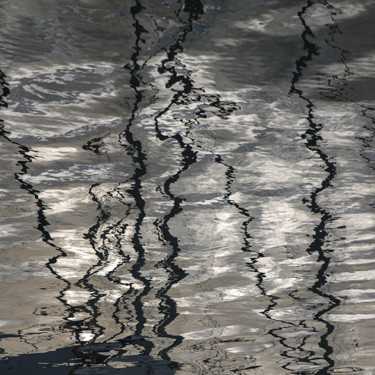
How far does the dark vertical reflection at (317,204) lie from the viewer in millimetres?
4000

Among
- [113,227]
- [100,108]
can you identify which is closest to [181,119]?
[100,108]

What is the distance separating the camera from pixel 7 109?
13.3 ft

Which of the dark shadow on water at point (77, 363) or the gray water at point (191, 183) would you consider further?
the gray water at point (191, 183)

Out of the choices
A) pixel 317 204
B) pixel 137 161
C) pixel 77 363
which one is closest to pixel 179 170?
pixel 137 161

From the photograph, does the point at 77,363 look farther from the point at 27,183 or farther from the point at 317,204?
the point at 317,204

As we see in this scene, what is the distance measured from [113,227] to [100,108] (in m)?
0.77

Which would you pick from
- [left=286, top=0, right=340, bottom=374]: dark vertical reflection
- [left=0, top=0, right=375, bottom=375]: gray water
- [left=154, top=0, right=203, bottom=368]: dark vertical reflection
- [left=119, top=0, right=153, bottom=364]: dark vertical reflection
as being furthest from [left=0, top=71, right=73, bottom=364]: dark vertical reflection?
[left=286, top=0, right=340, bottom=374]: dark vertical reflection

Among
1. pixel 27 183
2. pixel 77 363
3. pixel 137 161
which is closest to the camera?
pixel 77 363

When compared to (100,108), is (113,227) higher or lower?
lower

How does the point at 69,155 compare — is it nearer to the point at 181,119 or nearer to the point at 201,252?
the point at 181,119

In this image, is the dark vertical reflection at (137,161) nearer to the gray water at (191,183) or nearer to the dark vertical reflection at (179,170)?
the gray water at (191,183)

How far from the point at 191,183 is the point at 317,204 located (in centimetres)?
83

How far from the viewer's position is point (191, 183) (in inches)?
165

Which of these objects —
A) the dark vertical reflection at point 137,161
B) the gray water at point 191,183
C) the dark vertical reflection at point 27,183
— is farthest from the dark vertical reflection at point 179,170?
the dark vertical reflection at point 27,183
